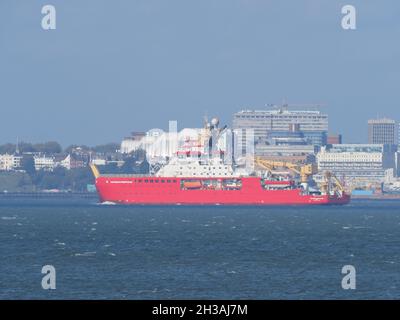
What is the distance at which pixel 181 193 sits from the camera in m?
144

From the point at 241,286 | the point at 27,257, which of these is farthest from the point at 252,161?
the point at 241,286

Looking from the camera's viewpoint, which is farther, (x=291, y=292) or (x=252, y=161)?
(x=252, y=161)

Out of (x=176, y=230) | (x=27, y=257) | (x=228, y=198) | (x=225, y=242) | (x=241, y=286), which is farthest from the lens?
(x=228, y=198)

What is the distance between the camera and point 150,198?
14450 centimetres

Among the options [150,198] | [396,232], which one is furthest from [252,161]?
[396,232]

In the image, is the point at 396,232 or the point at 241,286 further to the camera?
the point at 396,232

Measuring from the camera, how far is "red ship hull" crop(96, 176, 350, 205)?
468 ft

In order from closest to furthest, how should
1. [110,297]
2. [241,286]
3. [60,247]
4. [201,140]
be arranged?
[110,297] → [241,286] → [60,247] → [201,140]

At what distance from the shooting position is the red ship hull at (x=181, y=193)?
142625mm

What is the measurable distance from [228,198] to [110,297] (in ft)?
355
